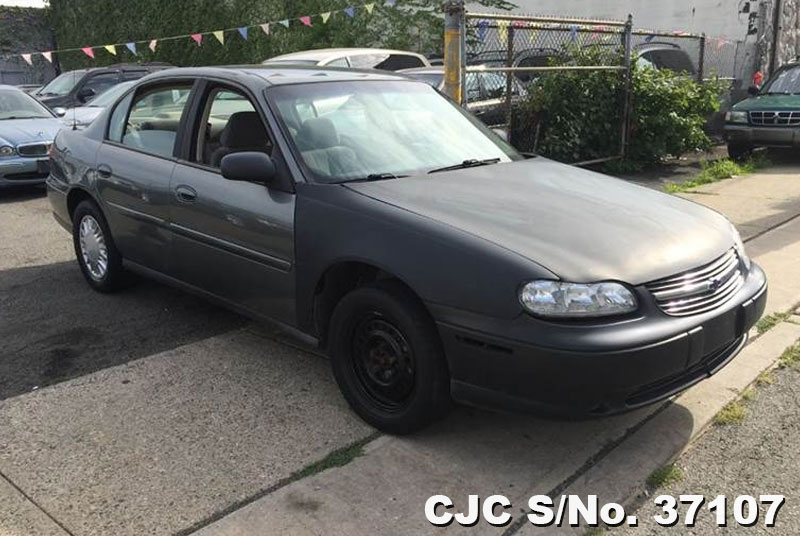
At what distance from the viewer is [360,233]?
3365 millimetres

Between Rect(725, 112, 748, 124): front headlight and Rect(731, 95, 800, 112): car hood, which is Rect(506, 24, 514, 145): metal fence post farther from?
Rect(731, 95, 800, 112): car hood

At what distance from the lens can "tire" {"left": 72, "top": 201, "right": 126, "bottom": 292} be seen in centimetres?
522

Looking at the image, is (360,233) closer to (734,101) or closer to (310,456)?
(310,456)

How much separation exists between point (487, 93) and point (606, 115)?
167 centimetres

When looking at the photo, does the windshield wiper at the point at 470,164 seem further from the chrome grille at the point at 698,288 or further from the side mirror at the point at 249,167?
the chrome grille at the point at 698,288

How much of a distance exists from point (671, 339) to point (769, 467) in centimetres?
80

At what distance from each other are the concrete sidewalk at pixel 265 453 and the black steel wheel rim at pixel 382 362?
0.19m

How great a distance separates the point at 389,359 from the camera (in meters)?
3.35

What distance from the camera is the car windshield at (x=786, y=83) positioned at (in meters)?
11.9

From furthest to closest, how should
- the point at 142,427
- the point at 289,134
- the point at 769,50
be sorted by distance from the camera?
the point at 769,50 < the point at 289,134 < the point at 142,427

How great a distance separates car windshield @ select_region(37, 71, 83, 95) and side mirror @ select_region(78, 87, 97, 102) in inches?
27.1

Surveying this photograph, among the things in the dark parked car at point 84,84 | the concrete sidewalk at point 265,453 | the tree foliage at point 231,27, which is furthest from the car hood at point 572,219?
the tree foliage at point 231,27

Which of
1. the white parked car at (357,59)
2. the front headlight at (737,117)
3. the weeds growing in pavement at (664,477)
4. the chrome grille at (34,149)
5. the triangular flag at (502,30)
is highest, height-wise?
the triangular flag at (502,30)

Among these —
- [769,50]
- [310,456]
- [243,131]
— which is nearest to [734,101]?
[769,50]
